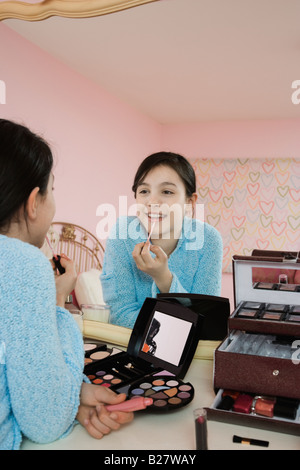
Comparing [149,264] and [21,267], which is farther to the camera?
[149,264]

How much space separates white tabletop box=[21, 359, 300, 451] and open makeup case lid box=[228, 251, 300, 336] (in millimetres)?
178

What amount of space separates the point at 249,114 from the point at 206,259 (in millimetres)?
362

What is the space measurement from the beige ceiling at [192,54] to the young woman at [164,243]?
0.14 m

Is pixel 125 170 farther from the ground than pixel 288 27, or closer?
closer

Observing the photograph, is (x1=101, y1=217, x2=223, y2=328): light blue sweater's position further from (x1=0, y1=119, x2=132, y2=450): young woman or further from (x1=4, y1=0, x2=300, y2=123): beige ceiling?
(x1=0, y1=119, x2=132, y2=450): young woman

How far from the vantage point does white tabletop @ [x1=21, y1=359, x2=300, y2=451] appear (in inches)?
20.9

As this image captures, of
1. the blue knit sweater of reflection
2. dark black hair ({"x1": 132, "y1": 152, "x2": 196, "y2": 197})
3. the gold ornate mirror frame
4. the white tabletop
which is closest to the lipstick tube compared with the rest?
the white tabletop

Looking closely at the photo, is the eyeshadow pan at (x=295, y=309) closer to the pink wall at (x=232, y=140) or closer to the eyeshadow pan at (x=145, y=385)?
the pink wall at (x=232, y=140)

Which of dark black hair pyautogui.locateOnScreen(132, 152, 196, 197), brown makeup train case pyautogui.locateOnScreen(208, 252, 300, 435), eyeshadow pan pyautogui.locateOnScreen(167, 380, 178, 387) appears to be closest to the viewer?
brown makeup train case pyautogui.locateOnScreen(208, 252, 300, 435)

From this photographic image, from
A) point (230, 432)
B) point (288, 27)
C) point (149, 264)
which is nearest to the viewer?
point (230, 432)

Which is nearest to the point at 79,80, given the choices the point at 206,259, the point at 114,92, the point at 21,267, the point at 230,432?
the point at 114,92

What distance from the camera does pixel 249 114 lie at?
84 centimetres
